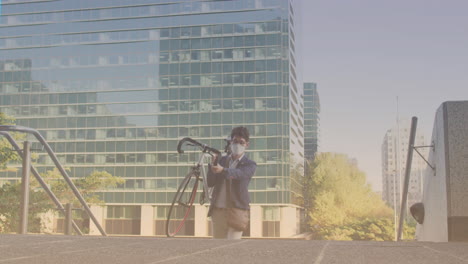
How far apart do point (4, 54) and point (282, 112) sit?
Result: 137 feet

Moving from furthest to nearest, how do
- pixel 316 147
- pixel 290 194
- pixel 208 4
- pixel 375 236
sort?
1. pixel 316 147
2. pixel 208 4
3. pixel 290 194
4. pixel 375 236

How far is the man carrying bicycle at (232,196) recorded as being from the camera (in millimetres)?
6391

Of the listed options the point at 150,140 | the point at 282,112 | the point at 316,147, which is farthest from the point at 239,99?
the point at 316,147

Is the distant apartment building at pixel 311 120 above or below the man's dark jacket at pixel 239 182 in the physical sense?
above

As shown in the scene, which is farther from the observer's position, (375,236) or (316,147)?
(316,147)

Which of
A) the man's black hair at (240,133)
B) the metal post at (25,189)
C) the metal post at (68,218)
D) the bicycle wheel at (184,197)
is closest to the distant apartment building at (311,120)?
the bicycle wheel at (184,197)

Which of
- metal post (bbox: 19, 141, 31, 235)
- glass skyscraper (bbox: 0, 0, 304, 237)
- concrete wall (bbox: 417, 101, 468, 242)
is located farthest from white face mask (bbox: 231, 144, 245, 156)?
glass skyscraper (bbox: 0, 0, 304, 237)

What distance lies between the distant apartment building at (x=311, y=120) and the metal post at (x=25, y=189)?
485 ft

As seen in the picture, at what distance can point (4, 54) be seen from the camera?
91625 mm

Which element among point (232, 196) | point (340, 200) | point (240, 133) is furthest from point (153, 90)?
point (232, 196)

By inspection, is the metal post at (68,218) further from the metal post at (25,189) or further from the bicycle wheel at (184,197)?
the bicycle wheel at (184,197)

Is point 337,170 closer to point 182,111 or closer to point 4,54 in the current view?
point 182,111

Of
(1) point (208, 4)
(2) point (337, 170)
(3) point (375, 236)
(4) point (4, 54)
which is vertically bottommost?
(3) point (375, 236)

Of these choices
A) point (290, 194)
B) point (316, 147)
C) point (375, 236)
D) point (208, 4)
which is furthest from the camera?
point (316, 147)
